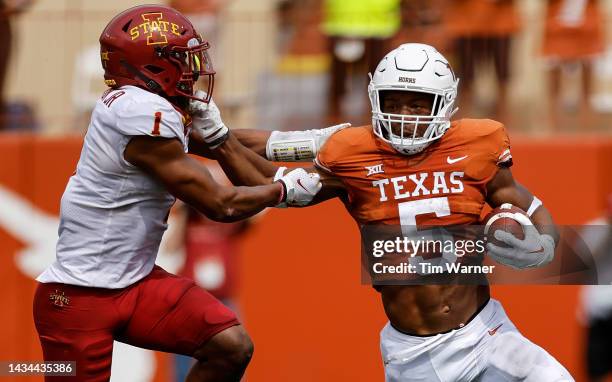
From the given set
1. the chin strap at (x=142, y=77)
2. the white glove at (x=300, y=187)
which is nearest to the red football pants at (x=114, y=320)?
the white glove at (x=300, y=187)

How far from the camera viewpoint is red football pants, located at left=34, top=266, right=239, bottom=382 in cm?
518

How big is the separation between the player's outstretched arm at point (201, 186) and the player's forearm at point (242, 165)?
298 mm

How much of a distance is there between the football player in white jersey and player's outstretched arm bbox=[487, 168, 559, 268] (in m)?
0.75

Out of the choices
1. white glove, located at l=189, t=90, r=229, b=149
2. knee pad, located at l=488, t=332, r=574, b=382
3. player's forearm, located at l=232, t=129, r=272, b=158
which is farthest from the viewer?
player's forearm, located at l=232, t=129, r=272, b=158

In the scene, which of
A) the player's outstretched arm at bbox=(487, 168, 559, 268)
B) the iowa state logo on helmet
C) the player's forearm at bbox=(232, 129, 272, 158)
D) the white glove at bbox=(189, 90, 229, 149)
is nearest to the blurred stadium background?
the player's forearm at bbox=(232, 129, 272, 158)

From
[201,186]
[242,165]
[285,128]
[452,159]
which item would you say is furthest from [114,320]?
[285,128]

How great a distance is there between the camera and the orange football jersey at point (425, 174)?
5.23m

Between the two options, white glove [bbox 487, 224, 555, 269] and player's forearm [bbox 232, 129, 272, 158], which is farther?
player's forearm [bbox 232, 129, 272, 158]

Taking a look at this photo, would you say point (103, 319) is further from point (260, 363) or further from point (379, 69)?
point (260, 363)

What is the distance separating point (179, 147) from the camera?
5.05 meters

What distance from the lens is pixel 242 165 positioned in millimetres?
5586

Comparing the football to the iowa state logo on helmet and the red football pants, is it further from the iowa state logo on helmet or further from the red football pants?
the iowa state logo on helmet

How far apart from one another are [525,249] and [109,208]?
1663mm

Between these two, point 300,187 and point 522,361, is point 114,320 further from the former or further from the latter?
point 522,361
